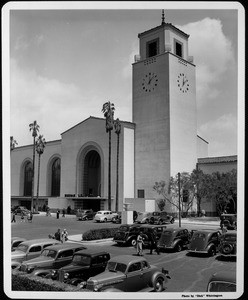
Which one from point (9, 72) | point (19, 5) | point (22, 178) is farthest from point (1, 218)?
point (22, 178)

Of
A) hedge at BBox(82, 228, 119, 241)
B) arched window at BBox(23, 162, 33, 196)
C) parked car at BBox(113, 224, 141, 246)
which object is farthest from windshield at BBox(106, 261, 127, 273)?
arched window at BBox(23, 162, 33, 196)

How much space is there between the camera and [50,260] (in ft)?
39.5

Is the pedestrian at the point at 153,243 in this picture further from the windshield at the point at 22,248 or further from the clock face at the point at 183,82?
the clock face at the point at 183,82

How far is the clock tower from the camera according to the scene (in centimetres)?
3569

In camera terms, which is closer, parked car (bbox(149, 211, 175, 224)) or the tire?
the tire

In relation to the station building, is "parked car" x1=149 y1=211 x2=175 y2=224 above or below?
→ below

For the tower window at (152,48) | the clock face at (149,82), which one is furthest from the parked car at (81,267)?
the tower window at (152,48)

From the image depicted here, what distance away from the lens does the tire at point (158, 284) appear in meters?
9.84

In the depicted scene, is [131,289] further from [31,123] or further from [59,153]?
[59,153]

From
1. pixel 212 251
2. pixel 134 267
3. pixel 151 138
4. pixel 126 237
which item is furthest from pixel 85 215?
pixel 134 267

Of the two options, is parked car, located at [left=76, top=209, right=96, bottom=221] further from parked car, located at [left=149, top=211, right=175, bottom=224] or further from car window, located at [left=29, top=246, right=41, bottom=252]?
car window, located at [left=29, top=246, right=41, bottom=252]

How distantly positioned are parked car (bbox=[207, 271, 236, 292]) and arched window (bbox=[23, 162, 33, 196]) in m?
44.6

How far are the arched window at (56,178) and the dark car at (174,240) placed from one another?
1346 inches

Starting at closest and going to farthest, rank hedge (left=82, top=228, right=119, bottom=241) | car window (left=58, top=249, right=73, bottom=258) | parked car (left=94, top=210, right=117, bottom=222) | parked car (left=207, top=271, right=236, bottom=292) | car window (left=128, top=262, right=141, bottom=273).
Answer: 1. parked car (left=207, top=271, right=236, bottom=292)
2. car window (left=128, top=262, right=141, bottom=273)
3. car window (left=58, top=249, right=73, bottom=258)
4. hedge (left=82, top=228, right=119, bottom=241)
5. parked car (left=94, top=210, right=117, bottom=222)
